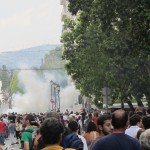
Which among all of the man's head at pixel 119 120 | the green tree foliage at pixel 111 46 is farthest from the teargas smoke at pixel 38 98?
the man's head at pixel 119 120

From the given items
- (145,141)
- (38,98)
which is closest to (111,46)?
(145,141)

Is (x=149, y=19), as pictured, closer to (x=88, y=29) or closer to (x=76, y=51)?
(x=88, y=29)

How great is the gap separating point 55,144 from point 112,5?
19.1m

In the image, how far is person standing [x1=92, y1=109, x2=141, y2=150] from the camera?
6977mm

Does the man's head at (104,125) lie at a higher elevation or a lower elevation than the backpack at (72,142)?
higher

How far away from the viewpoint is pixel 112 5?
81.2 feet

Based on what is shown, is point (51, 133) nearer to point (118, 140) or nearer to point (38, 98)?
point (118, 140)

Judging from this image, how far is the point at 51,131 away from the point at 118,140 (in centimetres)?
117

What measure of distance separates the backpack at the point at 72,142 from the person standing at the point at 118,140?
1.35 m

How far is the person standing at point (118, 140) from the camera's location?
698 cm

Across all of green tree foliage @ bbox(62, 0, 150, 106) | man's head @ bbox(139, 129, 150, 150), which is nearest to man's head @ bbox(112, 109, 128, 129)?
man's head @ bbox(139, 129, 150, 150)

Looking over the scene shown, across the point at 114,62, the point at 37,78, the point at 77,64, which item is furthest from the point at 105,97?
the point at 37,78

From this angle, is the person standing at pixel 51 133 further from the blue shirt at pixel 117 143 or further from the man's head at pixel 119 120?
the man's head at pixel 119 120

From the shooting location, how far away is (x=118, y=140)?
7.01m
